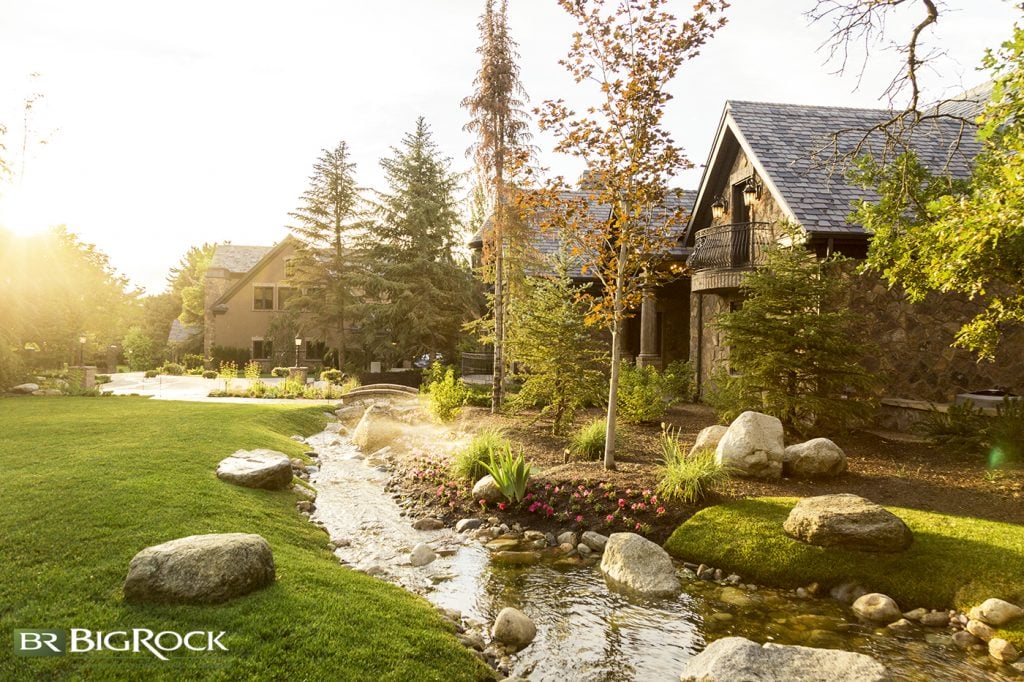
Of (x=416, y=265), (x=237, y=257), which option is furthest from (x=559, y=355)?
(x=237, y=257)

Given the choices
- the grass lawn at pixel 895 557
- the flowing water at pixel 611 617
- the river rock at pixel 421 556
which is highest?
the grass lawn at pixel 895 557

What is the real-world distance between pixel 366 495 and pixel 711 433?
Answer: 5624mm

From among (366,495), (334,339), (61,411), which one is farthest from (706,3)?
(334,339)

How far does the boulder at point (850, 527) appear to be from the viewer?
6.55 m

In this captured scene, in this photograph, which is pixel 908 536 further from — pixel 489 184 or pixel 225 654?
pixel 489 184

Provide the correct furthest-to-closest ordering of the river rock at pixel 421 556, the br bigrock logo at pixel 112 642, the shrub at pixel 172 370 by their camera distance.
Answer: the shrub at pixel 172 370, the river rock at pixel 421 556, the br bigrock logo at pixel 112 642

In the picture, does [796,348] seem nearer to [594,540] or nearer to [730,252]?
[730,252]

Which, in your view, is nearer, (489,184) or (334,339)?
(489,184)

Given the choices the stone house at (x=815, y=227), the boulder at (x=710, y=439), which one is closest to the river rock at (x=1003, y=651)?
the boulder at (x=710, y=439)

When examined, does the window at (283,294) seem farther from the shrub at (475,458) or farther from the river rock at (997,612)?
the river rock at (997,612)

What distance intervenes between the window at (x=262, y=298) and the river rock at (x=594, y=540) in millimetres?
34204

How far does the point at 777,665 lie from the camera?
4.56 metres

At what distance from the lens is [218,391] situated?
22.2 meters

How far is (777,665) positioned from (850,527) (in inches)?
107
